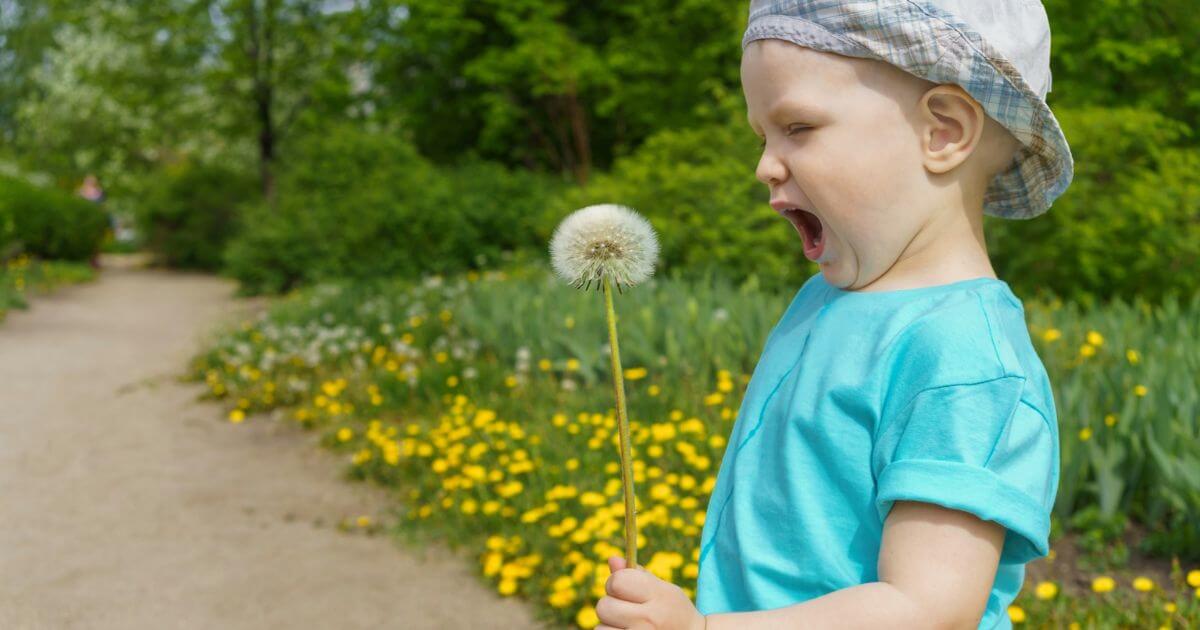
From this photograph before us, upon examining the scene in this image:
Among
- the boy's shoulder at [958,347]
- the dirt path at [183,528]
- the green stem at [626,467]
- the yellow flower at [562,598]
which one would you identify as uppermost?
the boy's shoulder at [958,347]

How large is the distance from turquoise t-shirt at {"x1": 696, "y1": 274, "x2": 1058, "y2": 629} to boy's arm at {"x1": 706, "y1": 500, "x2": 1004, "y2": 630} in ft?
0.10

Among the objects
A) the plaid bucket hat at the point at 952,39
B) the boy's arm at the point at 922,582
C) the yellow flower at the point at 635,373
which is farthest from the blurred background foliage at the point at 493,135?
the boy's arm at the point at 922,582

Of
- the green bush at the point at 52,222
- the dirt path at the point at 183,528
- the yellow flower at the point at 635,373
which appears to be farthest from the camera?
the green bush at the point at 52,222

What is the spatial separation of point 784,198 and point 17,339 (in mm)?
9516

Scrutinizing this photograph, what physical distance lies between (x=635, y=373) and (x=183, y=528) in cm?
203

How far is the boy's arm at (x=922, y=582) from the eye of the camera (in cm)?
95

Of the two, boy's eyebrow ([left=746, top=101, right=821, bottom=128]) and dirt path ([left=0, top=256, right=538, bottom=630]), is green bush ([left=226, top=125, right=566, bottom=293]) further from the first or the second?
boy's eyebrow ([left=746, top=101, right=821, bottom=128])

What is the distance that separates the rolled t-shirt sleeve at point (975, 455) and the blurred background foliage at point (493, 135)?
5.54 m

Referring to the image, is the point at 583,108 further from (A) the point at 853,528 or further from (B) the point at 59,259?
(A) the point at 853,528

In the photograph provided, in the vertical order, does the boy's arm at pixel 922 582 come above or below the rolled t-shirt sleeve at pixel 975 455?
below

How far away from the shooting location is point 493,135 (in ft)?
50.3

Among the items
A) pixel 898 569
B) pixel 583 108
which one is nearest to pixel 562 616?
pixel 898 569

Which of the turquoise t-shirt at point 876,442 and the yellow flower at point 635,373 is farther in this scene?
the yellow flower at point 635,373

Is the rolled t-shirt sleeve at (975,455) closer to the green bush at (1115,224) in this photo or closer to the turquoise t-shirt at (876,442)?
the turquoise t-shirt at (876,442)
